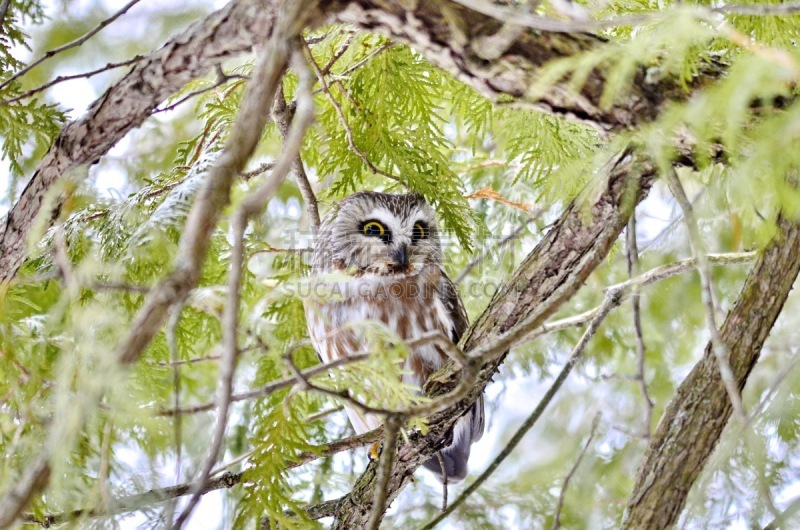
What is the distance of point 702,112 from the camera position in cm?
154

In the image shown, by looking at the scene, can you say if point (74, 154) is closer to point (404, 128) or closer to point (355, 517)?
point (404, 128)

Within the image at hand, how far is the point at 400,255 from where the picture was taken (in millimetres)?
3693

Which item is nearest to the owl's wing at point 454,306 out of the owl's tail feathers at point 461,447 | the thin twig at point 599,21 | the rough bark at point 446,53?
the owl's tail feathers at point 461,447

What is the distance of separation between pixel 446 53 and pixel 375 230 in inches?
77.8

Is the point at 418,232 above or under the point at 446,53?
above

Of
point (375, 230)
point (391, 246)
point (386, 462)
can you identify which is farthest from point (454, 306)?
point (386, 462)

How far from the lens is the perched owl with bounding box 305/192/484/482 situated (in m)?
3.64

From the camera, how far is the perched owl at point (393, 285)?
364 cm

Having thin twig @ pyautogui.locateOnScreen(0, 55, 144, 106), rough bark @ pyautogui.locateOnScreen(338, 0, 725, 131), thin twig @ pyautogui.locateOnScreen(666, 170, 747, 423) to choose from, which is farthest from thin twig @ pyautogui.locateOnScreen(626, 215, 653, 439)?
thin twig @ pyautogui.locateOnScreen(0, 55, 144, 106)

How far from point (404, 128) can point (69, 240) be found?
128 cm

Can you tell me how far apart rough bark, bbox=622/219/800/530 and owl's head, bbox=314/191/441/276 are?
5.10ft

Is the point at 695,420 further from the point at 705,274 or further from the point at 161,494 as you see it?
the point at 161,494

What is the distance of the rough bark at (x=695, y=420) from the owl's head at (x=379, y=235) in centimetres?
156

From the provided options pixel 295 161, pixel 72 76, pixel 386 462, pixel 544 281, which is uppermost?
pixel 295 161
